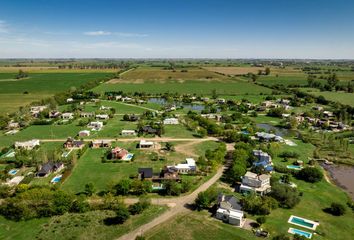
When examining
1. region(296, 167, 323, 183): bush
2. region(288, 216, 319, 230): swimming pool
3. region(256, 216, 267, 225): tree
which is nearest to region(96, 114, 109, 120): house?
region(296, 167, 323, 183): bush

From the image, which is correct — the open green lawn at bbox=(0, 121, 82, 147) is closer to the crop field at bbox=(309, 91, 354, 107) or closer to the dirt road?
the dirt road

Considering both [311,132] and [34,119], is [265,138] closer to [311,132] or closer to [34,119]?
[311,132]

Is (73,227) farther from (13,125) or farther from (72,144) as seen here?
(13,125)

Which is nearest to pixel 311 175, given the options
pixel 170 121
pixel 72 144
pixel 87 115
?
pixel 170 121

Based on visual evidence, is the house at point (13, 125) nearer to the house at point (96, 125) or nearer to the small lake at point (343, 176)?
the house at point (96, 125)

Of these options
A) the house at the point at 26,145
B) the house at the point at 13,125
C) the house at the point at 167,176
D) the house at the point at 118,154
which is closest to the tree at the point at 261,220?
the house at the point at 167,176

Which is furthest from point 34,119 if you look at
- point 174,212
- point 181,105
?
point 174,212
